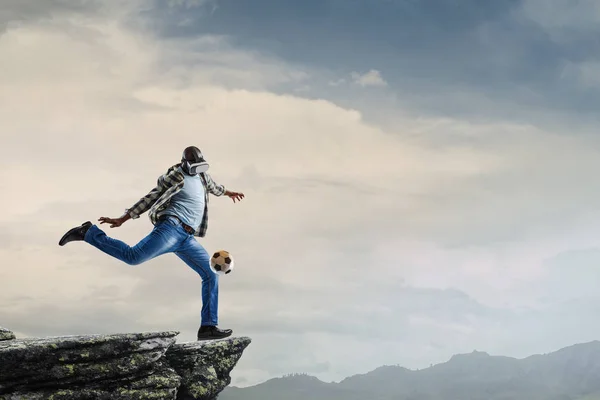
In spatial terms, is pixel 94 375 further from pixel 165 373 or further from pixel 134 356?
pixel 165 373

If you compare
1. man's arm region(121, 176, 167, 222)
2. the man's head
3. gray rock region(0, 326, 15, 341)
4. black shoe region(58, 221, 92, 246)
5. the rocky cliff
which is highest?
the man's head

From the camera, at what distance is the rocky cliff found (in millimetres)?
15211

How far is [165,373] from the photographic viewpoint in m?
17.6

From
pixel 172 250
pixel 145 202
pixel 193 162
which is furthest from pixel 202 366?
pixel 193 162

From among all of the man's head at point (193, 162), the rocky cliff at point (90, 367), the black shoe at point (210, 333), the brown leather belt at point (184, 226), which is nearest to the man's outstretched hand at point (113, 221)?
the brown leather belt at point (184, 226)

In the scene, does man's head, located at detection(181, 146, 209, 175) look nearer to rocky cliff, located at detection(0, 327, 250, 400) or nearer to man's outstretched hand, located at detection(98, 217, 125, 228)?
man's outstretched hand, located at detection(98, 217, 125, 228)

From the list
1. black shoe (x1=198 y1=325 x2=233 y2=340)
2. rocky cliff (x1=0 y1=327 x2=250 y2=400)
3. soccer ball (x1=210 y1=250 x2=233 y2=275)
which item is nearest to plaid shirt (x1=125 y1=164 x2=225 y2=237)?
soccer ball (x1=210 y1=250 x2=233 y2=275)

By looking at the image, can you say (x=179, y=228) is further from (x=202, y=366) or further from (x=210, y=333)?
(x=202, y=366)

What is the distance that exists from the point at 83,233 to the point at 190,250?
287 cm

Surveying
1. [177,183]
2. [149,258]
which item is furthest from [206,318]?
[177,183]

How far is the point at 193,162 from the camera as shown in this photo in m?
18.6

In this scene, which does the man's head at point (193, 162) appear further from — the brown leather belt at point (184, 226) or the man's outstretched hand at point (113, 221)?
the man's outstretched hand at point (113, 221)

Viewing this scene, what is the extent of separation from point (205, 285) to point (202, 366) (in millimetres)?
2235

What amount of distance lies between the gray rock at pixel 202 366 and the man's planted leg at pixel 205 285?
31 cm
